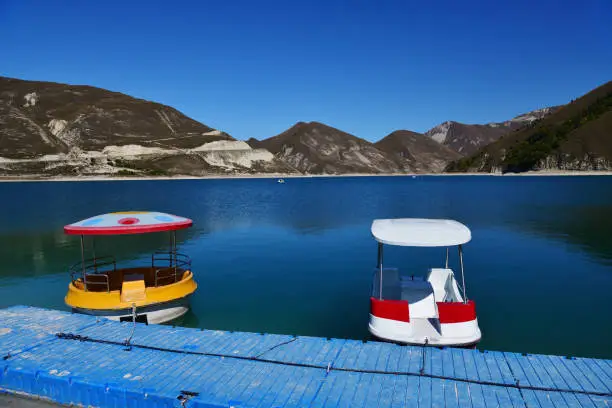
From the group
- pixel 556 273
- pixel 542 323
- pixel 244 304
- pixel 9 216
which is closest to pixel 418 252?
pixel 556 273

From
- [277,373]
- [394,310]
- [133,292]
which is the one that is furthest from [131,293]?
[394,310]

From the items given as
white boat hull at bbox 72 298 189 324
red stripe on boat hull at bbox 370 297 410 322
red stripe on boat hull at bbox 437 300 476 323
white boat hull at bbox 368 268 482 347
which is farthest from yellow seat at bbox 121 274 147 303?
red stripe on boat hull at bbox 437 300 476 323

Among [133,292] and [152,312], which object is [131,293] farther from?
[152,312]

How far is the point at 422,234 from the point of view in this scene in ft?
42.6

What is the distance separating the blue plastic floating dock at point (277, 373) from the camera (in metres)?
7.86

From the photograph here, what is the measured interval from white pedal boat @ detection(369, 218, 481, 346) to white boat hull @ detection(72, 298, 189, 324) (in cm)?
761

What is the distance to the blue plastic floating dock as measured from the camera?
25.8ft

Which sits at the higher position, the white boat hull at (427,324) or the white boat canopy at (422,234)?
the white boat canopy at (422,234)

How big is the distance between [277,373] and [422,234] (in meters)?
6.43

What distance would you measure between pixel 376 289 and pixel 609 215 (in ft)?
171

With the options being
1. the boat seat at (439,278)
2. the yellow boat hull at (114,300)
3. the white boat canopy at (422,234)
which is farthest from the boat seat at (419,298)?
the yellow boat hull at (114,300)

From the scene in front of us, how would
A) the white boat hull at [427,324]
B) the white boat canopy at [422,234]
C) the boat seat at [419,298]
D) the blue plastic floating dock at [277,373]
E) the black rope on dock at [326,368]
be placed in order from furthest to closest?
the boat seat at [419,298] < the white boat canopy at [422,234] < the white boat hull at [427,324] < the black rope on dock at [326,368] < the blue plastic floating dock at [277,373]

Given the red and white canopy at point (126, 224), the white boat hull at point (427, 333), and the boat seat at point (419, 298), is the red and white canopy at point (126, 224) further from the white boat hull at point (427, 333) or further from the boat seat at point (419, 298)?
the boat seat at point (419, 298)

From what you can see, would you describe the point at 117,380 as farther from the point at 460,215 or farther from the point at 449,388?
the point at 460,215
